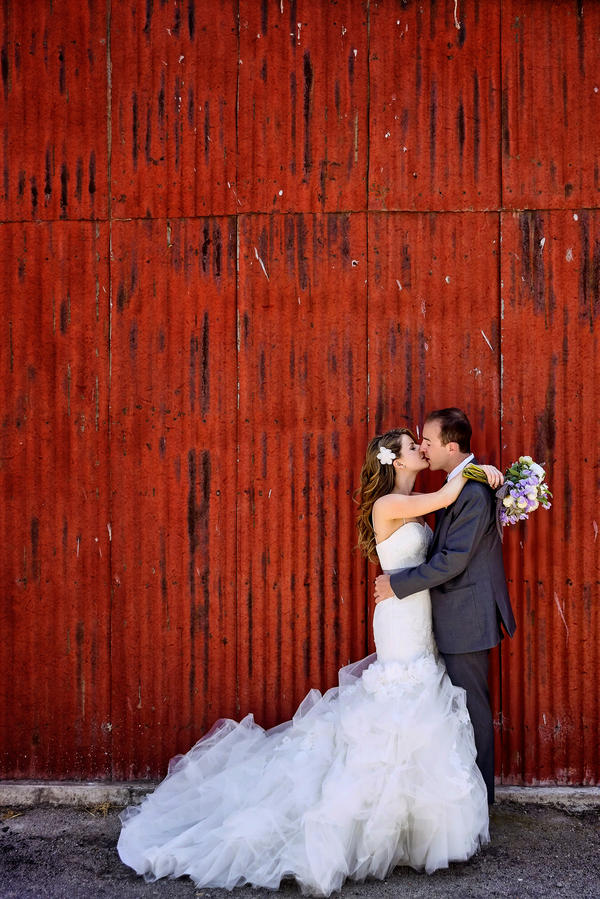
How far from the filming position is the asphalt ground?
3230mm

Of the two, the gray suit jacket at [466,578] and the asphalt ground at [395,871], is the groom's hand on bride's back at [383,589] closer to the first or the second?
the gray suit jacket at [466,578]

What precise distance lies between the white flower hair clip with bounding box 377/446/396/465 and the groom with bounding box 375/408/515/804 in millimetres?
311

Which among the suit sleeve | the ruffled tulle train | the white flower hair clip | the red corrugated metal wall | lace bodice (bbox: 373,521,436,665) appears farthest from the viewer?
the red corrugated metal wall

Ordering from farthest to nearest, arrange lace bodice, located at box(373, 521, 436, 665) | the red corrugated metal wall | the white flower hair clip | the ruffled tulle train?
the red corrugated metal wall
the white flower hair clip
lace bodice, located at box(373, 521, 436, 665)
the ruffled tulle train

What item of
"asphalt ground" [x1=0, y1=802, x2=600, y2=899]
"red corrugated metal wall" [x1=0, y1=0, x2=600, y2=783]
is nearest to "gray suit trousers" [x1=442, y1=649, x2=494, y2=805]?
"asphalt ground" [x1=0, y1=802, x2=600, y2=899]

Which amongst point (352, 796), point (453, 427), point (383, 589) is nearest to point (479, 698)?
point (383, 589)

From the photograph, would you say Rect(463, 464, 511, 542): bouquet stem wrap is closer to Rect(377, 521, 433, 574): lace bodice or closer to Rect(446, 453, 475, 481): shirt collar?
Rect(446, 453, 475, 481): shirt collar

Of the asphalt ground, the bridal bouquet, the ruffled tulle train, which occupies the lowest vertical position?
the asphalt ground

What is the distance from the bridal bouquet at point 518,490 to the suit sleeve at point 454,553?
9cm

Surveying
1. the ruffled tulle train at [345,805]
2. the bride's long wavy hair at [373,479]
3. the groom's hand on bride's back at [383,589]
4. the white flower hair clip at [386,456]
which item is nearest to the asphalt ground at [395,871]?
the ruffled tulle train at [345,805]

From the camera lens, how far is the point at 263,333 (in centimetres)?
436

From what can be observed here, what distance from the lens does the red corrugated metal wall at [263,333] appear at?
427cm

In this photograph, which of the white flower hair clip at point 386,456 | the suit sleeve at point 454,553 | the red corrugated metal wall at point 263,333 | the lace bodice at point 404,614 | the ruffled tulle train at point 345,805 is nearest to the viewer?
the ruffled tulle train at point 345,805

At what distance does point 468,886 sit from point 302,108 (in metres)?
4.41
